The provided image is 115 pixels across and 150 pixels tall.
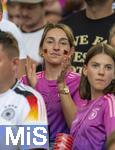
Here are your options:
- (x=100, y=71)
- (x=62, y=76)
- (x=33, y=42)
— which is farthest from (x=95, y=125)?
(x=33, y=42)

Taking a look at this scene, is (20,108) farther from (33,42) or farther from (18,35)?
(33,42)

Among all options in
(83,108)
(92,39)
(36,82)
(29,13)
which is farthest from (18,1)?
(83,108)

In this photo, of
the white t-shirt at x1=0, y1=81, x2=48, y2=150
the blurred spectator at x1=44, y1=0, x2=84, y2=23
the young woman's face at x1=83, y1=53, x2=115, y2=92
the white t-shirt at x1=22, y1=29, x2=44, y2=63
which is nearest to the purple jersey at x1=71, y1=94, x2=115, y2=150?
the young woman's face at x1=83, y1=53, x2=115, y2=92

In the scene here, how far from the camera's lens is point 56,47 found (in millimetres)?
4961

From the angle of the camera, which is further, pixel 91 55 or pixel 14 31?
pixel 14 31

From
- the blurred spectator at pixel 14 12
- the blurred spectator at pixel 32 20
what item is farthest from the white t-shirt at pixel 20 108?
the blurred spectator at pixel 14 12

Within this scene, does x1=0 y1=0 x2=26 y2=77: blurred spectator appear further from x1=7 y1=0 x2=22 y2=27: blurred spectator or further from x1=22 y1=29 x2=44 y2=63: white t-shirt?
x1=7 y1=0 x2=22 y2=27: blurred spectator

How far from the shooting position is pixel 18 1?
623 centimetres

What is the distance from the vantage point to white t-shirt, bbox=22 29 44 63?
19.7 feet

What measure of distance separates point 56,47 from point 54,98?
15.0 inches

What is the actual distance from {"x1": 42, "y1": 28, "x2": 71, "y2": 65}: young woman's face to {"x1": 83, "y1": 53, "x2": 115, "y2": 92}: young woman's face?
12.3 inches

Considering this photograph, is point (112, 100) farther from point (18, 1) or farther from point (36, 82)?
point (18, 1)

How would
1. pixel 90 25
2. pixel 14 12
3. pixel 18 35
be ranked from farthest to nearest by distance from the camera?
pixel 14 12
pixel 90 25
pixel 18 35

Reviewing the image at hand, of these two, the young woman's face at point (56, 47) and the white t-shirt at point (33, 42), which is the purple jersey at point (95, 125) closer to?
the young woman's face at point (56, 47)
